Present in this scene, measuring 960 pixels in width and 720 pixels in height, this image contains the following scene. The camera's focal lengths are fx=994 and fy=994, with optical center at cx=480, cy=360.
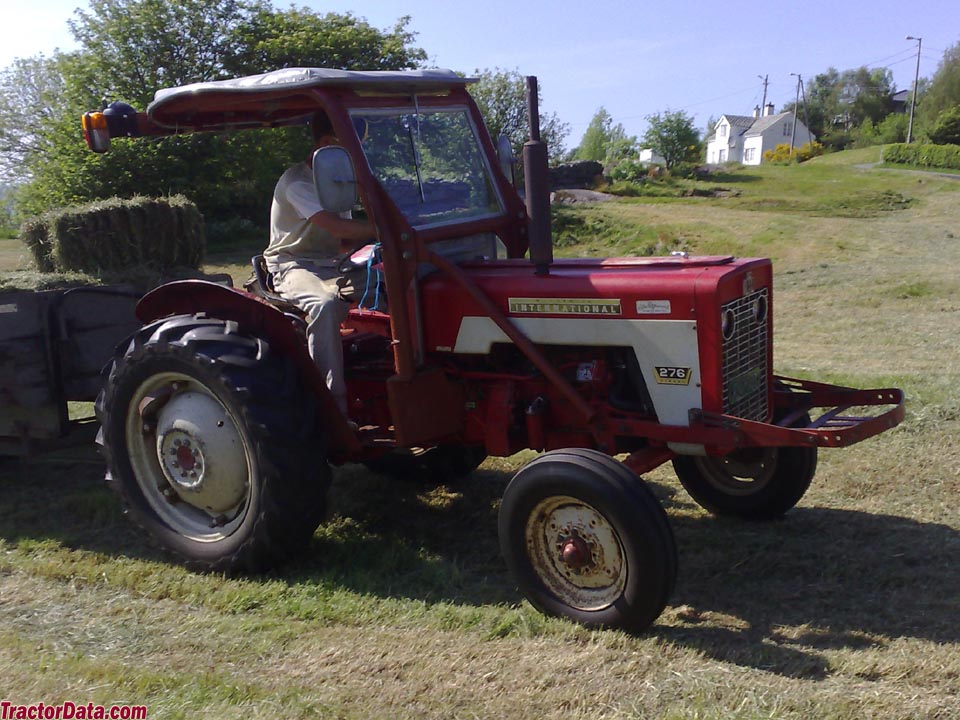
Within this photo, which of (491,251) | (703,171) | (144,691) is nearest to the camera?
(144,691)

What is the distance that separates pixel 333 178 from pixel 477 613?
6.19 ft

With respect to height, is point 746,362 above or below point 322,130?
below

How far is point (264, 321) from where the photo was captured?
468cm

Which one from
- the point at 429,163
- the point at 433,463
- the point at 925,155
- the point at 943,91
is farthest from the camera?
the point at 943,91

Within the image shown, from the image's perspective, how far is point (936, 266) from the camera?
43.8ft

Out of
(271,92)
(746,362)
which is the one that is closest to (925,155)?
(746,362)

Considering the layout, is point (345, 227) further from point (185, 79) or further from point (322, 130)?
point (185, 79)

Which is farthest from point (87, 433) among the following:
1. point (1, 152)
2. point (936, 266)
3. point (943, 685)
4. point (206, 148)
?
point (1, 152)

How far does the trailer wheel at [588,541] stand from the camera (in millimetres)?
3701

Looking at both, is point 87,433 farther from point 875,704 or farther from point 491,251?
point 875,704

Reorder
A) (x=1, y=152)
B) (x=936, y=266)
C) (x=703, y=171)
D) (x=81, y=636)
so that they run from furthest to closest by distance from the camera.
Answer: (x=703, y=171) < (x=1, y=152) < (x=936, y=266) < (x=81, y=636)

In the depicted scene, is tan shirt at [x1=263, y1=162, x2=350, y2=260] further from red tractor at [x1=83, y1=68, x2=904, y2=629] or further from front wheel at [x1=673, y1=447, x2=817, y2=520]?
front wheel at [x1=673, y1=447, x2=817, y2=520]

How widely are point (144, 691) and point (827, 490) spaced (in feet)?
12.1

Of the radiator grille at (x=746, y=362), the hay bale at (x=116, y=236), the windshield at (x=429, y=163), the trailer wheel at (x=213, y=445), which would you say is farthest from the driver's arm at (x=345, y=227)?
the hay bale at (x=116, y=236)
